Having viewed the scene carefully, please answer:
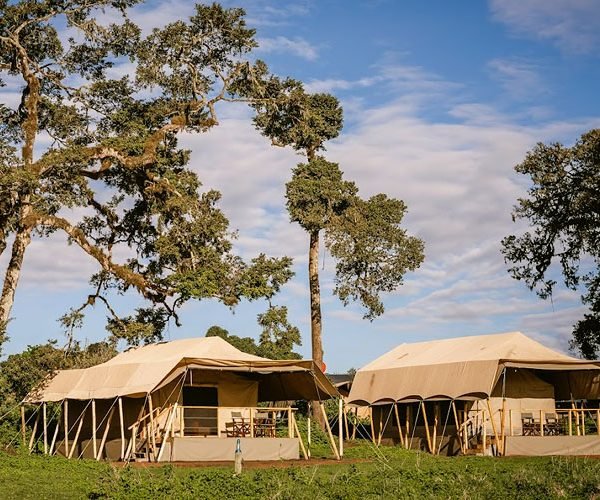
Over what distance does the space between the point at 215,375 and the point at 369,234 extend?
40.2ft

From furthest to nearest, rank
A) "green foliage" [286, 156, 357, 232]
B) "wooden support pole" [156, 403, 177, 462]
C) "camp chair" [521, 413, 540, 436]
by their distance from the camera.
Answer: "green foliage" [286, 156, 357, 232]
"camp chair" [521, 413, 540, 436]
"wooden support pole" [156, 403, 177, 462]

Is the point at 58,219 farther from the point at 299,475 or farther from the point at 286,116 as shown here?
the point at 299,475

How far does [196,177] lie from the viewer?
35.4m

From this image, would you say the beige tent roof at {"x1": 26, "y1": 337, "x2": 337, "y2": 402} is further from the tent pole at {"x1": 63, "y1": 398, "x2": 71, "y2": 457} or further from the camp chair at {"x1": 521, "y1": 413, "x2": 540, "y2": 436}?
the camp chair at {"x1": 521, "y1": 413, "x2": 540, "y2": 436}

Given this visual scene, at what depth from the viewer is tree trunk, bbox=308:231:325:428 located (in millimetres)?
37906

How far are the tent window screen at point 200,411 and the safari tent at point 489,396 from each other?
668 centimetres

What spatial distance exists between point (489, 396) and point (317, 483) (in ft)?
34.6

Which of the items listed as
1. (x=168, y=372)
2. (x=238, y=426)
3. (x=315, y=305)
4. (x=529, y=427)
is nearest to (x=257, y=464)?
(x=238, y=426)

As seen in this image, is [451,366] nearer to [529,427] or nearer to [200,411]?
[529,427]

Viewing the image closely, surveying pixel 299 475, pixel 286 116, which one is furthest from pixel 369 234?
pixel 299 475

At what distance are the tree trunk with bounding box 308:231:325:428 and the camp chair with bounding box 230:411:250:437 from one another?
9.84 meters

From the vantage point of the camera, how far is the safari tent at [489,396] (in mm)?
27656

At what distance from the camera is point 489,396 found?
27.2 meters

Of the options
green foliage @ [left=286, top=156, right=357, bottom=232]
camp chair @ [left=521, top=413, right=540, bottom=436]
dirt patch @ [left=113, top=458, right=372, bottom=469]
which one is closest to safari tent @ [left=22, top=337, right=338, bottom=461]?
dirt patch @ [left=113, top=458, right=372, bottom=469]
